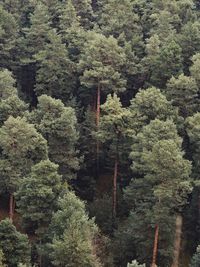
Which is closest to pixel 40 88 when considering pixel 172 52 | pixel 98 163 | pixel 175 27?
pixel 98 163

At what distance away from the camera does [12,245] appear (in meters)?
39.0

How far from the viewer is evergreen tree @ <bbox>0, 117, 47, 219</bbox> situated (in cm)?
4866

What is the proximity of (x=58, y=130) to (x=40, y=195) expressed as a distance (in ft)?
37.6

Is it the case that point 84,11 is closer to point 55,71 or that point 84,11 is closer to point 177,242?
point 55,71

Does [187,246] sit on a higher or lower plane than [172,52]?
lower

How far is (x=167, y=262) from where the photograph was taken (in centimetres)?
4522

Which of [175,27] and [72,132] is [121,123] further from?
[175,27]

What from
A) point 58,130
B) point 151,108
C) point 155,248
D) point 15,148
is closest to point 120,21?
point 151,108

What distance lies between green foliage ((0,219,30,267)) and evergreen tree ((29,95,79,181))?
15.2 m

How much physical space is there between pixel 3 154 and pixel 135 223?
14241 mm

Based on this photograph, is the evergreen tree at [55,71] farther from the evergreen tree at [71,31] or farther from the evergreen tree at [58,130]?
the evergreen tree at [58,130]

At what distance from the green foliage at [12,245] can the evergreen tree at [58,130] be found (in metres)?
15.2

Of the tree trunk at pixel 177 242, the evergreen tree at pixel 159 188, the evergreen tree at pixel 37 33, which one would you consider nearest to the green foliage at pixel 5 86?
the evergreen tree at pixel 37 33

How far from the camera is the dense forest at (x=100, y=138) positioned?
41812 mm
